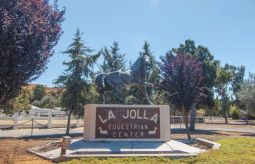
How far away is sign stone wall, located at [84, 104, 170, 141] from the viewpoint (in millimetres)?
16484

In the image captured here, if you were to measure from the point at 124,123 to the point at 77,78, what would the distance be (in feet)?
47.4

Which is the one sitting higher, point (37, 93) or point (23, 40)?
point (37, 93)

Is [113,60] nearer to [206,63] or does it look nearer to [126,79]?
[206,63]

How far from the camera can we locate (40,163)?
12.8 metres

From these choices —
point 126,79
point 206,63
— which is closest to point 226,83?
point 206,63

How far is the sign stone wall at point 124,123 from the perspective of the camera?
16484mm

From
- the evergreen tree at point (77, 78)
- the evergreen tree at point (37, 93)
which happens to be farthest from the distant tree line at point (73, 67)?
the evergreen tree at point (37, 93)

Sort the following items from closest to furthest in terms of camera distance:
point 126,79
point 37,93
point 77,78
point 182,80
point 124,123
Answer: point 124,123 < point 126,79 < point 182,80 < point 77,78 < point 37,93

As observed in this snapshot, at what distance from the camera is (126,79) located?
17.9 meters

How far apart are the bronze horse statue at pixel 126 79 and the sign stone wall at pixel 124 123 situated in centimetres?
110

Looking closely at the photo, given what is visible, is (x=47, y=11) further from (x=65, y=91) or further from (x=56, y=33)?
(x=65, y=91)

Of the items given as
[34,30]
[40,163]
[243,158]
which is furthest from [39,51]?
[243,158]

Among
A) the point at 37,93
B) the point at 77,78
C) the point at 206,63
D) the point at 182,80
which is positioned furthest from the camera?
the point at 37,93

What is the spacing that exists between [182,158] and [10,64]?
7288mm
